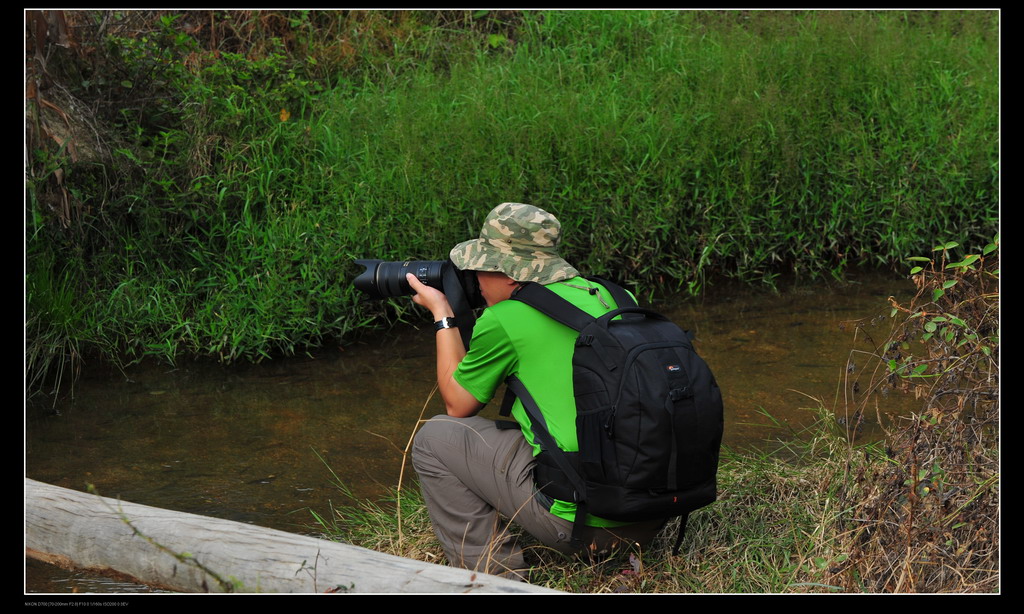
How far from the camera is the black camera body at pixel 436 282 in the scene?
2.98 meters

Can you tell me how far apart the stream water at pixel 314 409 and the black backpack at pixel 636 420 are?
1.33 m

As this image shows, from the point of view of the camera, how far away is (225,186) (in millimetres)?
5961

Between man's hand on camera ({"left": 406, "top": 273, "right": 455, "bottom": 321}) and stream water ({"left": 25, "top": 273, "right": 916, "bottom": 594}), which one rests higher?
man's hand on camera ({"left": 406, "top": 273, "right": 455, "bottom": 321})

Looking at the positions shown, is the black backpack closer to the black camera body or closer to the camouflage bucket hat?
the camouflage bucket hat

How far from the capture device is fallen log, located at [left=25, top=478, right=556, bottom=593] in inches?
89.7

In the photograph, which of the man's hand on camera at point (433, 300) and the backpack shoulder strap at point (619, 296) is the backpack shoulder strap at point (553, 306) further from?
the man's hand on camera at point (433, 300)

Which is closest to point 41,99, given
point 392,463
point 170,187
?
point 170,187

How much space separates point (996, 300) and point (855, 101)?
4332 mm

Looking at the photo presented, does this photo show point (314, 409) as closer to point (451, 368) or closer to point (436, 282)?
point (436, 282)

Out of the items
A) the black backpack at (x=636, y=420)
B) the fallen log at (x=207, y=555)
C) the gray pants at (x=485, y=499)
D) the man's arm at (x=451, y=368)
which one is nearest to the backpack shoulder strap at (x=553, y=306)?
the black backpack at (x=636, y=420)

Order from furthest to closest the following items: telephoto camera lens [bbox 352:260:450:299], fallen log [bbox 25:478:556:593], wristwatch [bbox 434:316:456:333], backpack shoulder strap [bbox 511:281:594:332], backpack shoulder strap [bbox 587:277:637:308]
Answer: telephoto camera lens [bbox 352:260:450:299]
wristwatch [bbox 434:316:456:333]
backpack shoulder strap [bbox 587:277:637:308]
backpack shoulder strap [bbox 511:281:594:332]
fallen log [bbox 25:478:556:593]

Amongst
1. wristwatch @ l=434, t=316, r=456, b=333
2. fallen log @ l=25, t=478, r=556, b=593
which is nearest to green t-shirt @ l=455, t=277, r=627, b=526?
wristwatch @ l=434, t=316, r=456, b=333

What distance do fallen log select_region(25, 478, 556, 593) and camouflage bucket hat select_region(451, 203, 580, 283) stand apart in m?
0.84

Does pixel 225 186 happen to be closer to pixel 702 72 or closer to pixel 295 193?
pixel 295 193
